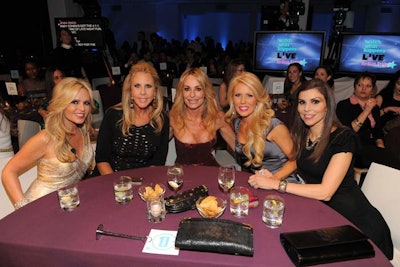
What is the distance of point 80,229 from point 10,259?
30cm

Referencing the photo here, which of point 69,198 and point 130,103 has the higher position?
point 130,103

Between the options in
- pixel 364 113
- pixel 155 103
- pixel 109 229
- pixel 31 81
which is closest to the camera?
pixel 109 229

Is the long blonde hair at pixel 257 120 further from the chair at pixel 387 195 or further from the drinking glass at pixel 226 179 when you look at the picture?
the chair at pixel 387 195

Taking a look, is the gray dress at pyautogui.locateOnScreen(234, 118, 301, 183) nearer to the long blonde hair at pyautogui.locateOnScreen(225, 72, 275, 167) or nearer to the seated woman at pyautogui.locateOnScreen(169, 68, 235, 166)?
the long blonde hair at pyautogui.locateOnScreen(225, 72, 275, 167)

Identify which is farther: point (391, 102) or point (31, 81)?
point (31, 81)

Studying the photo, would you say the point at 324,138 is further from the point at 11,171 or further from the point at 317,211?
the point at 11,171

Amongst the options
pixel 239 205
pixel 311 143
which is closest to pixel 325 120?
pixel 311 143

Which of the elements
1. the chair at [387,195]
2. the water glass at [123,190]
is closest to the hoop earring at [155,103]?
the water glass at [123,190]

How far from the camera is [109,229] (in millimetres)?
1400

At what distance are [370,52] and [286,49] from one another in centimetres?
165

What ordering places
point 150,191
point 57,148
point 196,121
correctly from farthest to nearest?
1. point 196,121
2. point 57,148
3. point 150,191

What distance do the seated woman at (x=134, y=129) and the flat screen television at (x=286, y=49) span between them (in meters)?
4.83

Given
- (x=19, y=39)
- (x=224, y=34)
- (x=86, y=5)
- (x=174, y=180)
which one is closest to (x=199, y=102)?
(x=174, y=180)

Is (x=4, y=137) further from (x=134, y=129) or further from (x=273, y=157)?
(x=273, y=157)
